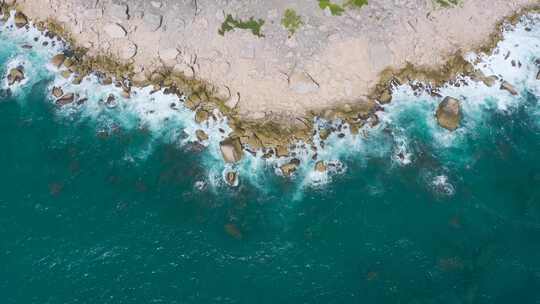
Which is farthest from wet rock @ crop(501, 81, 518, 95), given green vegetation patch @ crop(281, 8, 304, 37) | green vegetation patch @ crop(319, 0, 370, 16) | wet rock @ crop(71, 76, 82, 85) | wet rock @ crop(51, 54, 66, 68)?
wet rock @ crop(51, 54, 66, 68)

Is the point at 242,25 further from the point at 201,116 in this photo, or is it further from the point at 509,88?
the point at 509,88

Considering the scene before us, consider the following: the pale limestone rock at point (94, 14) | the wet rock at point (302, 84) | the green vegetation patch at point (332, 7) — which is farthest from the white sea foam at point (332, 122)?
the green vegetation patch at point (332, 7)

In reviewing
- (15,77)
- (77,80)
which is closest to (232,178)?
(77,80)

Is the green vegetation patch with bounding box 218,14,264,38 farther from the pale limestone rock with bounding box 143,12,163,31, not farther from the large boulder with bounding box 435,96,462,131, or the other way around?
the large boulder with bounding box 435,96,462,131

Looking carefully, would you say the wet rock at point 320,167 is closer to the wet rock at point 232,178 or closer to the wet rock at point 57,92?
the wet rock at point 232,178

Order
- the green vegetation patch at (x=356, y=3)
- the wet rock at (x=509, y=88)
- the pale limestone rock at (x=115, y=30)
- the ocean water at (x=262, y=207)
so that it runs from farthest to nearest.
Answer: the green vegetation patch at (x=356, y=3)
the pale limestone rock at (x=115, y=30)
the wet rock at (x=509, y=88)
the ocean water at (x=262, y=207)

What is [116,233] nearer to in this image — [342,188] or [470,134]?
[342,188]
